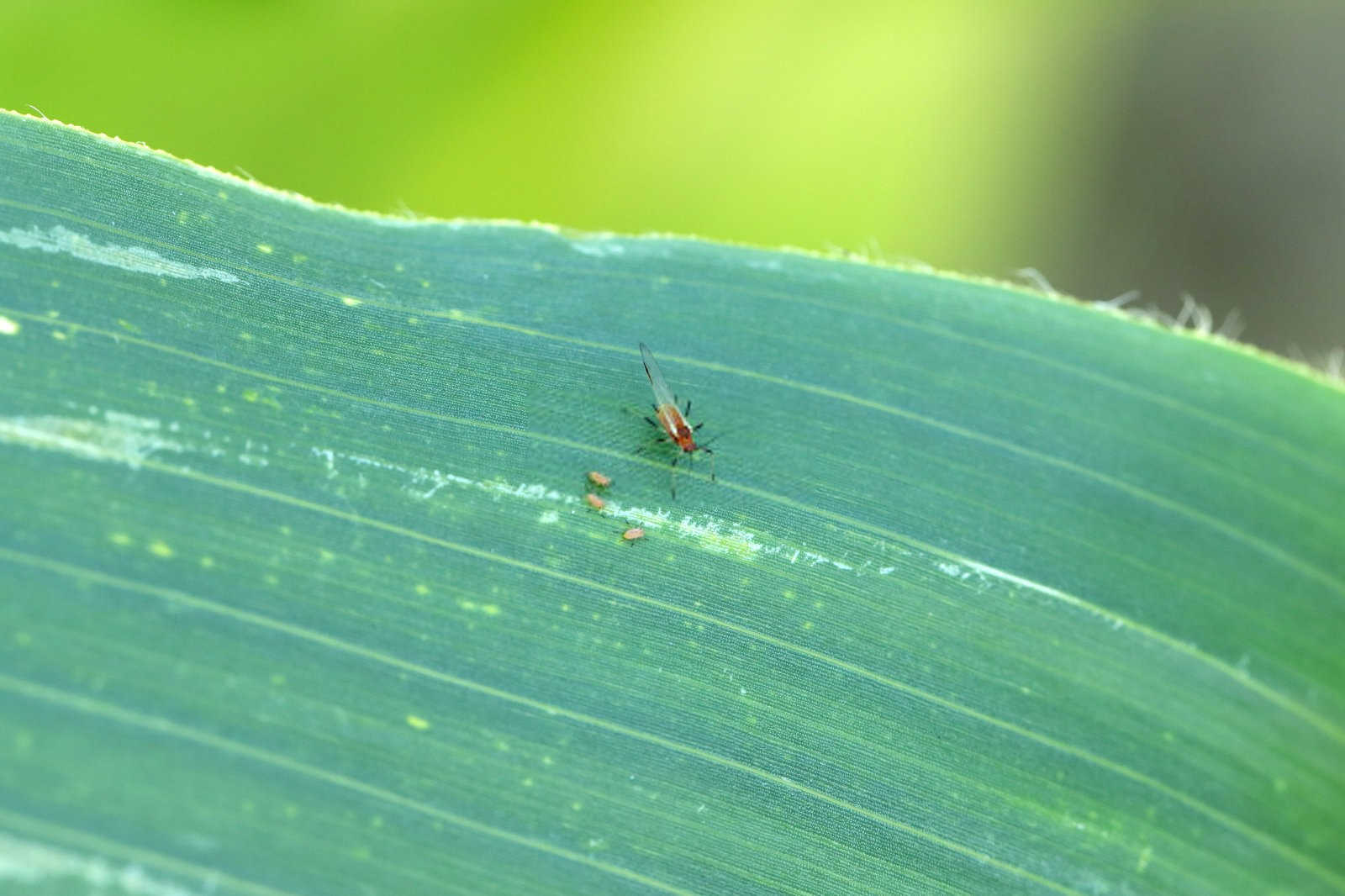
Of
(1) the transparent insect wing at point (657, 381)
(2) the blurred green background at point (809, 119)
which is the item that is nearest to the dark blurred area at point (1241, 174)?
(2) the blurred green background at point (809, 119)

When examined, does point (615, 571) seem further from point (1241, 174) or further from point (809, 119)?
point (1241, 174)

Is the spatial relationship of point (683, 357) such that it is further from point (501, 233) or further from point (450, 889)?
point (450, 889)

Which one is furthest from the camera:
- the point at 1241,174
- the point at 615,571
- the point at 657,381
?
the point at 1241,174

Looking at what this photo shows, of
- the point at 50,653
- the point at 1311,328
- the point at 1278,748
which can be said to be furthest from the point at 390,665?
the point at 1311,328

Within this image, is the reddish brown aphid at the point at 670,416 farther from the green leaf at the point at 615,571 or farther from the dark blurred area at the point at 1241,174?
the dark blurred area at the point at 1241,174

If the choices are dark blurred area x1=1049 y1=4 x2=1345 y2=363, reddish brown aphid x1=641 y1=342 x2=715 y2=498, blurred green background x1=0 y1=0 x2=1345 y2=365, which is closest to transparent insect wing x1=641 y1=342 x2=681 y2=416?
reddish brown aphid x1=641 y1=342 x2=715 y2=498

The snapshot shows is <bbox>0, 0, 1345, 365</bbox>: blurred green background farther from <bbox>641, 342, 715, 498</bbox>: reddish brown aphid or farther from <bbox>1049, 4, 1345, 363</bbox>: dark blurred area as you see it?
<bbox>641, 342, 715, 498</bbox>: reddish brown aphid

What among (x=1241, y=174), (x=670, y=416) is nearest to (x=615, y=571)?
(x=670, y=416)
